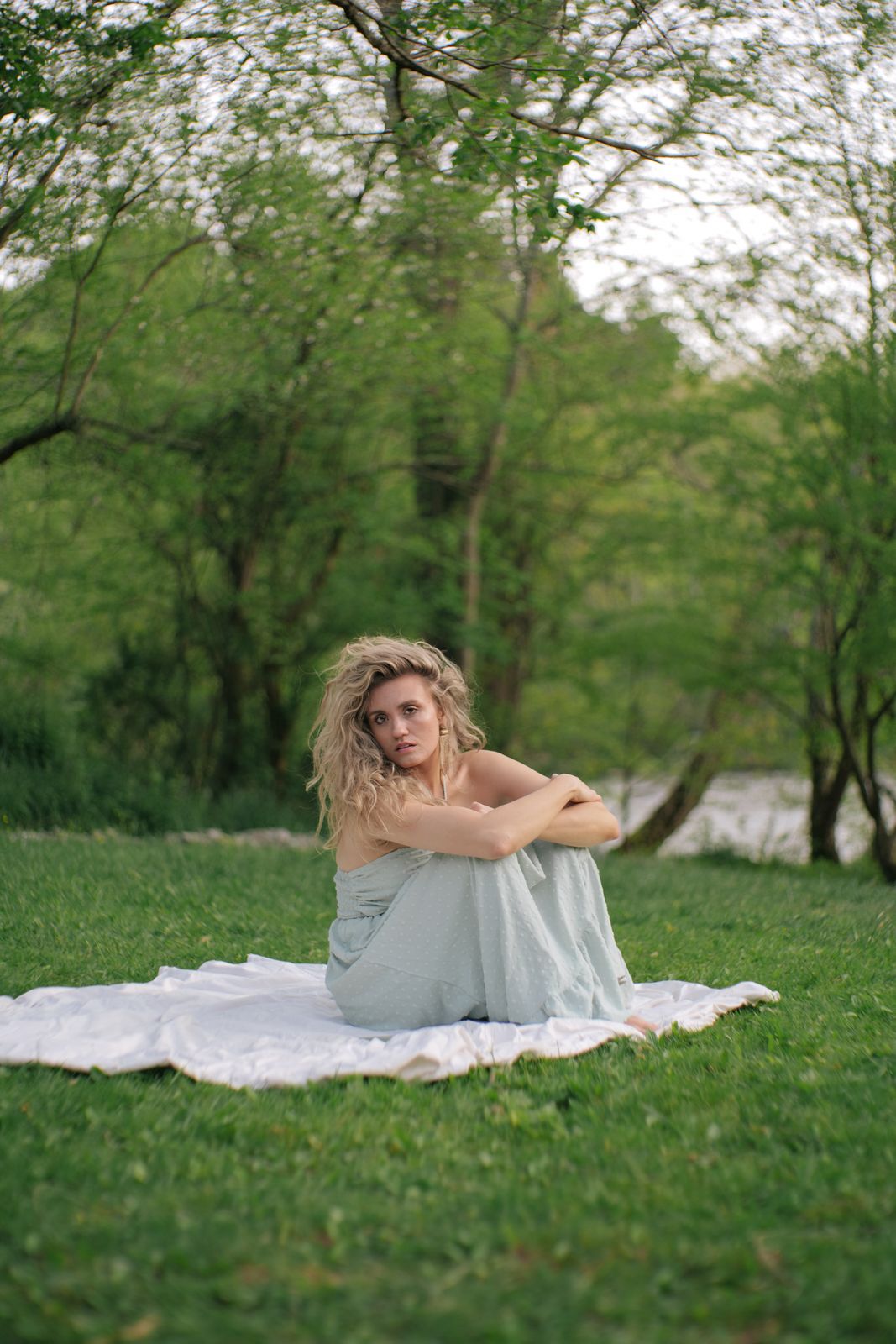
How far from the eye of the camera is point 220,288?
906 centimetres

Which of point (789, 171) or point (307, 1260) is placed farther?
point (789, 171)

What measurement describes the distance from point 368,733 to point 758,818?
16555 millimetres

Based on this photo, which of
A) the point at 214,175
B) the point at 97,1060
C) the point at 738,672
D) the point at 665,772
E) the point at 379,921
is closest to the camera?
the point at 97,1060

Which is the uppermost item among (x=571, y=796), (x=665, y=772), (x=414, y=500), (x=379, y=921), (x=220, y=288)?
(x=220, y=288)

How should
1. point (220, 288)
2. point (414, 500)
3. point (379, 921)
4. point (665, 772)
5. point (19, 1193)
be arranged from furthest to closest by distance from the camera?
point (665, 772) < point (414, 500) < point (220, 288) < point (379, 921) < point (19, 1193)

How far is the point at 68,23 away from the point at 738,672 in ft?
25.0

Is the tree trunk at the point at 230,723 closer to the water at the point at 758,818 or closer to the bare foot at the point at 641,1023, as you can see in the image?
the water at the point at 758,818

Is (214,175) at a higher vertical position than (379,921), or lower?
higher

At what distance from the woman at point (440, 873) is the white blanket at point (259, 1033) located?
0.44ft

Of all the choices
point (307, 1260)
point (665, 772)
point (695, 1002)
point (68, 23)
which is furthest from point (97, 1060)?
point (665, 772)

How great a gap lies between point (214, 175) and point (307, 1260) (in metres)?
6.53

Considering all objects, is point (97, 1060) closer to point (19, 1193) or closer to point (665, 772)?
point (19, 1193)

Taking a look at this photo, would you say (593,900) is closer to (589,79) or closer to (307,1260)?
(307,1260)

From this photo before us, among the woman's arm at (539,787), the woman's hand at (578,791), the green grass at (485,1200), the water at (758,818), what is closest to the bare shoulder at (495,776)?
the woman's arm at (539,787)
